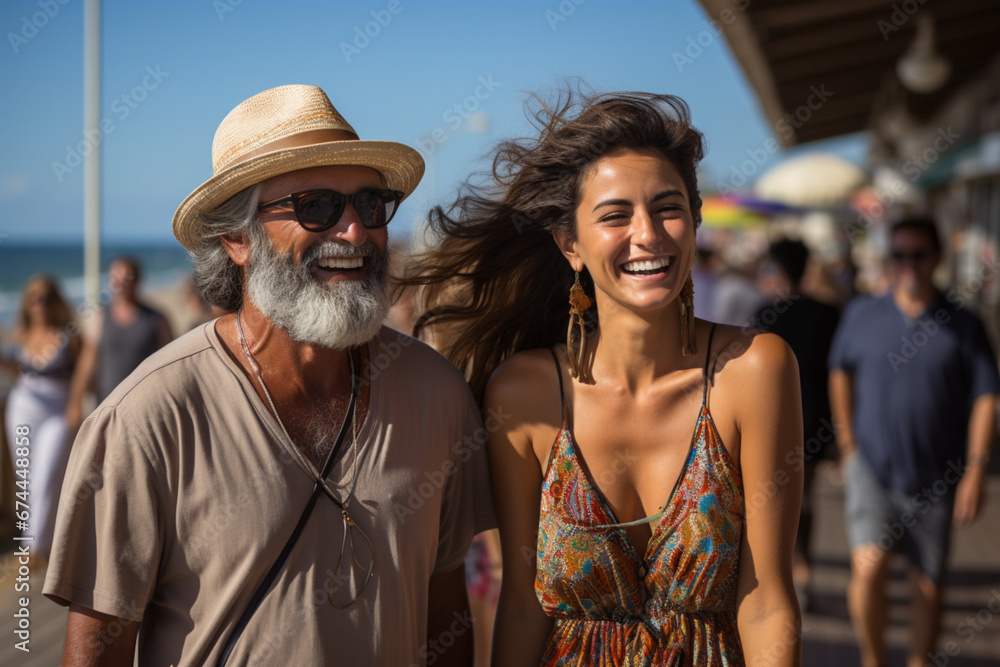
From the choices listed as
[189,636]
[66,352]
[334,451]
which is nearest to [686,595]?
[334,451]

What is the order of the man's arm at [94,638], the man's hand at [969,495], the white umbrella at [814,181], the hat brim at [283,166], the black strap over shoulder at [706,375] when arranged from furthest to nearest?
the white umbrella at [814,181]
the man's hand at [969,495]
the black strap over shoulder at [706,375]
the hat brim at [283,166]
the man's arm at [94,638]

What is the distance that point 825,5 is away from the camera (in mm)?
6301

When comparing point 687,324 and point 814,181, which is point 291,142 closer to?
point 687,324

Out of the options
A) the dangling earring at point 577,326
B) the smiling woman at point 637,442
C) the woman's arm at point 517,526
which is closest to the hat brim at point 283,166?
the smiling woman at point 637,442

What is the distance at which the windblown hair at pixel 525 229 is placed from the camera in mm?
2275

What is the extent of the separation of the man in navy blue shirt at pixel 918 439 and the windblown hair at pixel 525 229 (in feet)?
8.38

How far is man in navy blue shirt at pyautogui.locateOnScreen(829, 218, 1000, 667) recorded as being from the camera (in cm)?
421

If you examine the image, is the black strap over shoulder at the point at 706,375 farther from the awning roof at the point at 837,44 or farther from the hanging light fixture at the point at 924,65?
the hanging light fixture at the point at 924,65

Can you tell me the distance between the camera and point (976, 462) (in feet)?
14.0

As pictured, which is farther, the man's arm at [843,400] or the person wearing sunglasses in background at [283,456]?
the man's arm at [843,400]

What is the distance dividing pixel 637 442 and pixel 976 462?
9.36ft

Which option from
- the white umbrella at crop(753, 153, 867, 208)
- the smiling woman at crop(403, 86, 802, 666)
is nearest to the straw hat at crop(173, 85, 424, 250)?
the smiling woman at crop(403, 86, 802, 666)

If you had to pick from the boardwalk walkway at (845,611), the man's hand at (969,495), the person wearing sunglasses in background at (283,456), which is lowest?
the boardwalk walkway at (845,611)

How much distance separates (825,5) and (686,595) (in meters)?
5.49
